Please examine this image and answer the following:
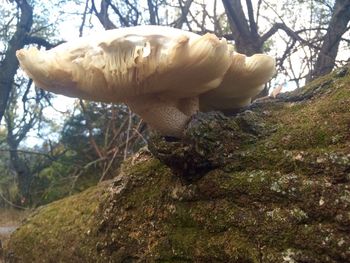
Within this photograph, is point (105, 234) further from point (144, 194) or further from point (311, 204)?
point (311, 204)

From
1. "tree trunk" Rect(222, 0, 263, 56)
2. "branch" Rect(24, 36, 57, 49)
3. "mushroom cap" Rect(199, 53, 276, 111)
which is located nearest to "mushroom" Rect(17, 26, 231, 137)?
"mushroom cap" Rect(199, 53, 276, 111)

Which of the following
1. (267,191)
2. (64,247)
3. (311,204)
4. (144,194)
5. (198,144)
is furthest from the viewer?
(64,247)

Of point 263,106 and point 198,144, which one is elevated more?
point 263,106

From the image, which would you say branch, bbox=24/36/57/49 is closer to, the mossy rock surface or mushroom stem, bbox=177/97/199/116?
the mossy rock surface

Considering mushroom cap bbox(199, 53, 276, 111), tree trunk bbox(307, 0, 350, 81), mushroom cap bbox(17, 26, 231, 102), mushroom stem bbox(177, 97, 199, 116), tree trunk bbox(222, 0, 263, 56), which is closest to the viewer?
mushroom cap bbox(17, 26, 231, 102)

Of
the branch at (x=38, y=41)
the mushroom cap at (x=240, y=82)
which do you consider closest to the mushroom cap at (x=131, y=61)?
the mushroom cap at (x=240, y=82)

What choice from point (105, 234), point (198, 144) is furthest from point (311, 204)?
point (105, 234)

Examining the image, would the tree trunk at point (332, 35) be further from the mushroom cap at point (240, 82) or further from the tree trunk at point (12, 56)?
the tree trunk at point (12, 56)

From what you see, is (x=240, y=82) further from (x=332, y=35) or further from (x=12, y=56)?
(x=12, y=56)

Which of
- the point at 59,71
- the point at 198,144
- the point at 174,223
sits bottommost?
the point at 174,223
